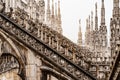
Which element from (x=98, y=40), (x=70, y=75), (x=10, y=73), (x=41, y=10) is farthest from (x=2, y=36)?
(x=41, y=10)

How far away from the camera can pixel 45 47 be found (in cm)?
2280

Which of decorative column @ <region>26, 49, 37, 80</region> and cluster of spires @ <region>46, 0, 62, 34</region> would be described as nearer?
decorative column @ <region>26, 49, 37, 80</region>

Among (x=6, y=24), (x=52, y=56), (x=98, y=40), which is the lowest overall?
(x=98, y=40)

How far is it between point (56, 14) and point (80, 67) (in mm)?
41362

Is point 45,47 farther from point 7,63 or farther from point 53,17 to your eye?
point 53,17

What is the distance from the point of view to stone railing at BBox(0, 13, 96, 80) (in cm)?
2189

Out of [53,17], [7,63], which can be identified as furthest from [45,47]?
[53,17]

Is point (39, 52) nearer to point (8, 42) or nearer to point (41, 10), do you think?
point (8, 42)

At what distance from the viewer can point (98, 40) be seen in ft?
149

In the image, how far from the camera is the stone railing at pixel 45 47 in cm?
2189

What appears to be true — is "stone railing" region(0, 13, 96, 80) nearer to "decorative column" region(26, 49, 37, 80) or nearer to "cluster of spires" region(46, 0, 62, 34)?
"decorative column" region(26, 49, 37, 80)

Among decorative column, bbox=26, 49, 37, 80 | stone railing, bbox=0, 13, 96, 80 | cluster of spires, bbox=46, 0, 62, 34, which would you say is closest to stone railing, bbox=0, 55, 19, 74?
decorative column, bbox=26, 49, 37, 80

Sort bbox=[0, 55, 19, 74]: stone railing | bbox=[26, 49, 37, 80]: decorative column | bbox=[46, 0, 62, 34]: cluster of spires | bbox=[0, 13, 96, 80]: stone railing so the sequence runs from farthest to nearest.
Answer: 1. bbox=[46, 0, 62, 34]: cluster of spires
2. bbox=[0, 55, 19, 74]: stone railing
3. bbox=[26, 49, 37, 80]: decorative column
4. bbox=[0, 13, 96, 80]: stone railing

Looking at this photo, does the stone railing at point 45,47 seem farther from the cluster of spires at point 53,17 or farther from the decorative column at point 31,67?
the cluster of spires at point 53,17
